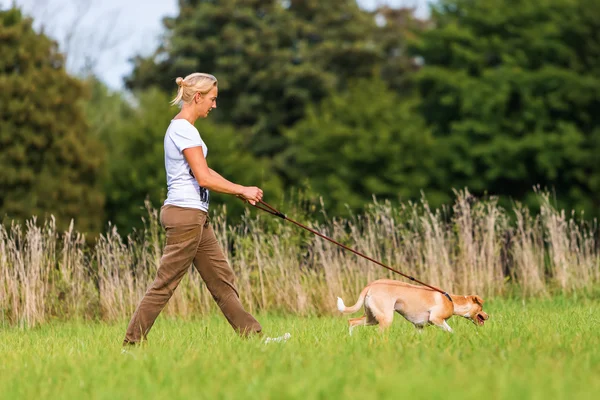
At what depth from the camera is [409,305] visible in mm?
7023

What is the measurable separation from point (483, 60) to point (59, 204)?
1635 centimetres

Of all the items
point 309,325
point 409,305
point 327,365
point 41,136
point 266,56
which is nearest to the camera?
point 327,365

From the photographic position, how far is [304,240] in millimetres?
11164

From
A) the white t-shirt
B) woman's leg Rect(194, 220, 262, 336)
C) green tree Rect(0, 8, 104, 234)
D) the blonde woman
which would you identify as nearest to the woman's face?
the blonde woman

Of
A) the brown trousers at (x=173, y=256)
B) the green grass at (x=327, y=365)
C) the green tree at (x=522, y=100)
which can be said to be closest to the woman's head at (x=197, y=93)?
the brown trousers at (x=173, y=256)

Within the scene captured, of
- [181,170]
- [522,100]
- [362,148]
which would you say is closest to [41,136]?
[362,148]

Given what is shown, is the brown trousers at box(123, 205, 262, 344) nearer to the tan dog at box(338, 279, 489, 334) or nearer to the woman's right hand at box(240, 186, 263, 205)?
the woman's right hand at box(240, 186, 263, 205)

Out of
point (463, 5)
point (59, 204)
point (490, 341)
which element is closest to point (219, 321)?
A: point (490, 341)

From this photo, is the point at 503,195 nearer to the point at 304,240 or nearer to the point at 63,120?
the point at 63,120

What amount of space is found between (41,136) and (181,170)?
2161 cm

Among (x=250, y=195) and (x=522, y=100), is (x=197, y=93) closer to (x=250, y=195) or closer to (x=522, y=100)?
(x=250, y=195)

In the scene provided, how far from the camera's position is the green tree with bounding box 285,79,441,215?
3195 cm

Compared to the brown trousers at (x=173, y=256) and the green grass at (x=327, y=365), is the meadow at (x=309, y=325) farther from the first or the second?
the brown trousers at (x=173, y=256)

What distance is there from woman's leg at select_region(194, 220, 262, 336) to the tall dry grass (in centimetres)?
355
